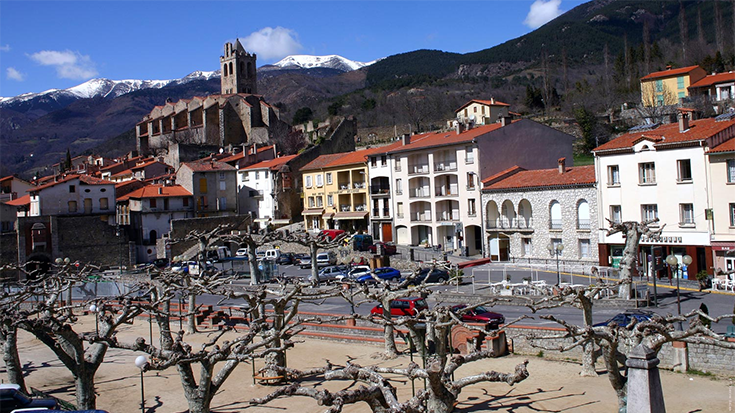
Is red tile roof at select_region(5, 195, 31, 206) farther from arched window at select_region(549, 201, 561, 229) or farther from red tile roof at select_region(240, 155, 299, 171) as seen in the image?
arched window at select_region(549, 201, 561, 229)

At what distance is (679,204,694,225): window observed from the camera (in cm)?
3612

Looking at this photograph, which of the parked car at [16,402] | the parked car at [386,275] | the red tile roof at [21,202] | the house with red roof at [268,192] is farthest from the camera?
the house with red roof at [268,192]

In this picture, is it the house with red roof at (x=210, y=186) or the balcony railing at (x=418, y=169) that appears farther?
the house with red roof at (x=210, y=186)

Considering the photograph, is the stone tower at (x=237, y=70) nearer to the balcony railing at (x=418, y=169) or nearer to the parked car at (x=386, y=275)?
the balcony railing at (x=418, y=169)

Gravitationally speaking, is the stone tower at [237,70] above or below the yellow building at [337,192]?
above

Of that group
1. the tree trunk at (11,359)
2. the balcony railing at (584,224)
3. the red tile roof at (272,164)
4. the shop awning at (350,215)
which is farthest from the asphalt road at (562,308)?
the red tile roof at (272,164)

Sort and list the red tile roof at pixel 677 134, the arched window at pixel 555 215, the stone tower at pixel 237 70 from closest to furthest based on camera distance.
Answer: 1. the red tile roof at pixel 677 134
2. the arched window at pixel 555 215
3. the stone tower at pixel 237 70

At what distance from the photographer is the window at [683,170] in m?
36.3

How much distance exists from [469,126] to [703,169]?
23.5 meters

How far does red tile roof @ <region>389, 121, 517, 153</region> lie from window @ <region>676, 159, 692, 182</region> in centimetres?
1601

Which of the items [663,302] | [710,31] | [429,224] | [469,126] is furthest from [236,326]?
[710,31]

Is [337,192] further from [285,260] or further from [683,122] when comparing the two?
[683,122]

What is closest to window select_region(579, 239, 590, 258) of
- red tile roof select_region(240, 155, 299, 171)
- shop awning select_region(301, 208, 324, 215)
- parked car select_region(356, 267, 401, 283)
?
parked car select_region(356, 267, 401, 283)

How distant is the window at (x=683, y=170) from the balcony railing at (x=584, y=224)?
20.6 ft
